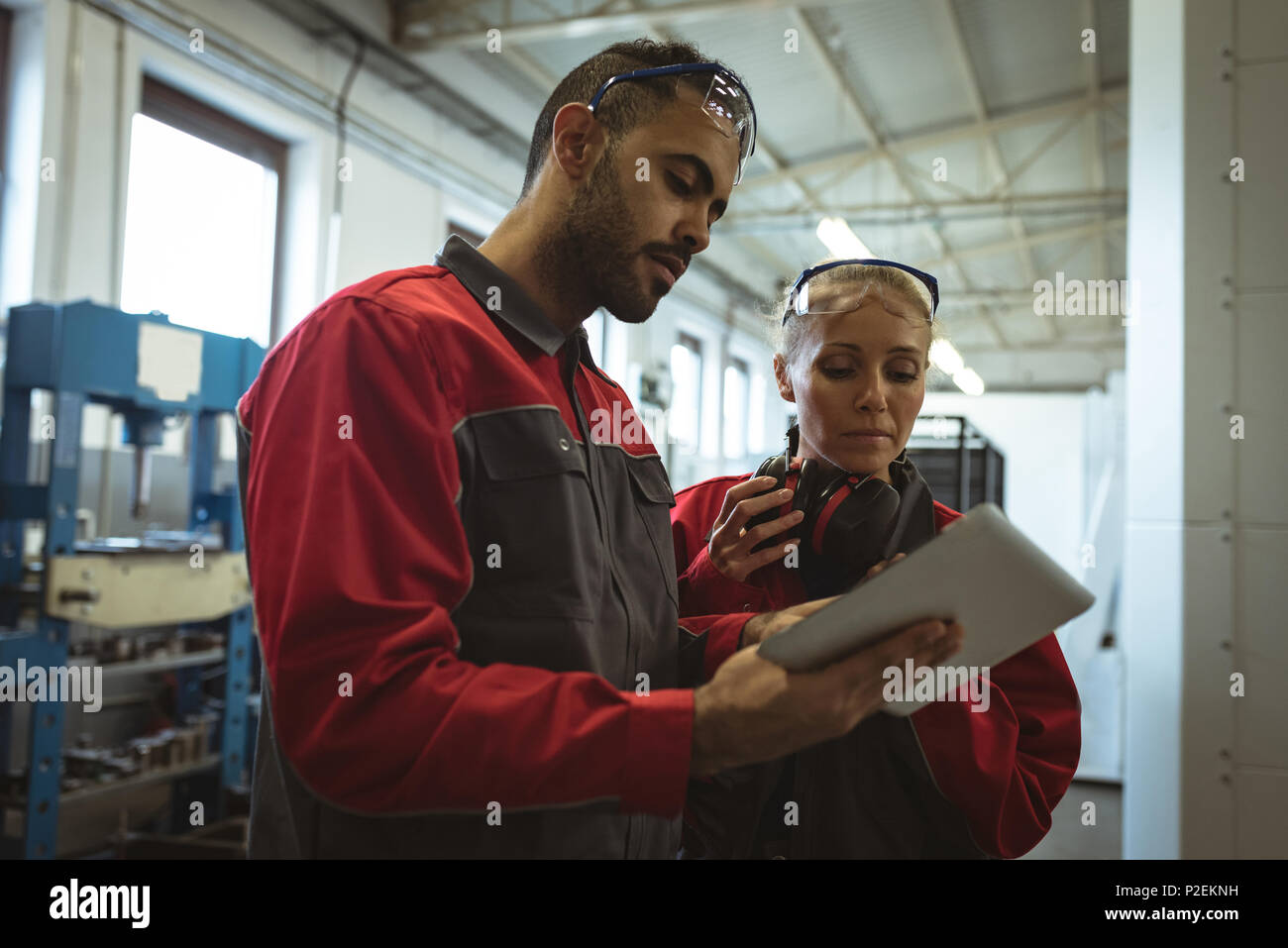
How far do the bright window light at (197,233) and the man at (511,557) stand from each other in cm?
319

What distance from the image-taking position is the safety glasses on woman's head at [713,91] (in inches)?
41.1

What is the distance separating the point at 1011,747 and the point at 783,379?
619 mm

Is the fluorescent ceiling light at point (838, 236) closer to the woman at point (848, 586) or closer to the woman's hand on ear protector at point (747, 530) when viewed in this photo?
the woman at point (848, 586)

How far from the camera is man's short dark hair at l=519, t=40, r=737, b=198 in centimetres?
104

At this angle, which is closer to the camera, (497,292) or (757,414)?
(497,292)

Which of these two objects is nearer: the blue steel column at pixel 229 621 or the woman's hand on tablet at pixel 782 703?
the woman's hand on tablet at pixel 782 703

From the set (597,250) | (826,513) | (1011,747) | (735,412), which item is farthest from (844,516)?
(735,412)

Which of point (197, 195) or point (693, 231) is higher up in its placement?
point (197, 195)

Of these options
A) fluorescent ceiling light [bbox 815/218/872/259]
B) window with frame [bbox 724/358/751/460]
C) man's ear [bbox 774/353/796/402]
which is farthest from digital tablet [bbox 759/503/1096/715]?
window with frame [bbox 724/358/751/460]

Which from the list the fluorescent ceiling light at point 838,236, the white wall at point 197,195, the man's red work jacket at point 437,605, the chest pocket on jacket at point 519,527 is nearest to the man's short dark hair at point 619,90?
the man's red work jacket at point 437,605

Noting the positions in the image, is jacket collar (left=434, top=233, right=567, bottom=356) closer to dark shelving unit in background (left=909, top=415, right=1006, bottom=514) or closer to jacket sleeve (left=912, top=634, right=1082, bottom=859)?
jacket sleeve (left=912, top=634, right=1082, bottom=859)

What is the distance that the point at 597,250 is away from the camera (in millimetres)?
1041

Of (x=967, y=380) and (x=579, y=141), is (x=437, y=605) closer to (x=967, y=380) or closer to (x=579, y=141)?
(x=579, y=141)
